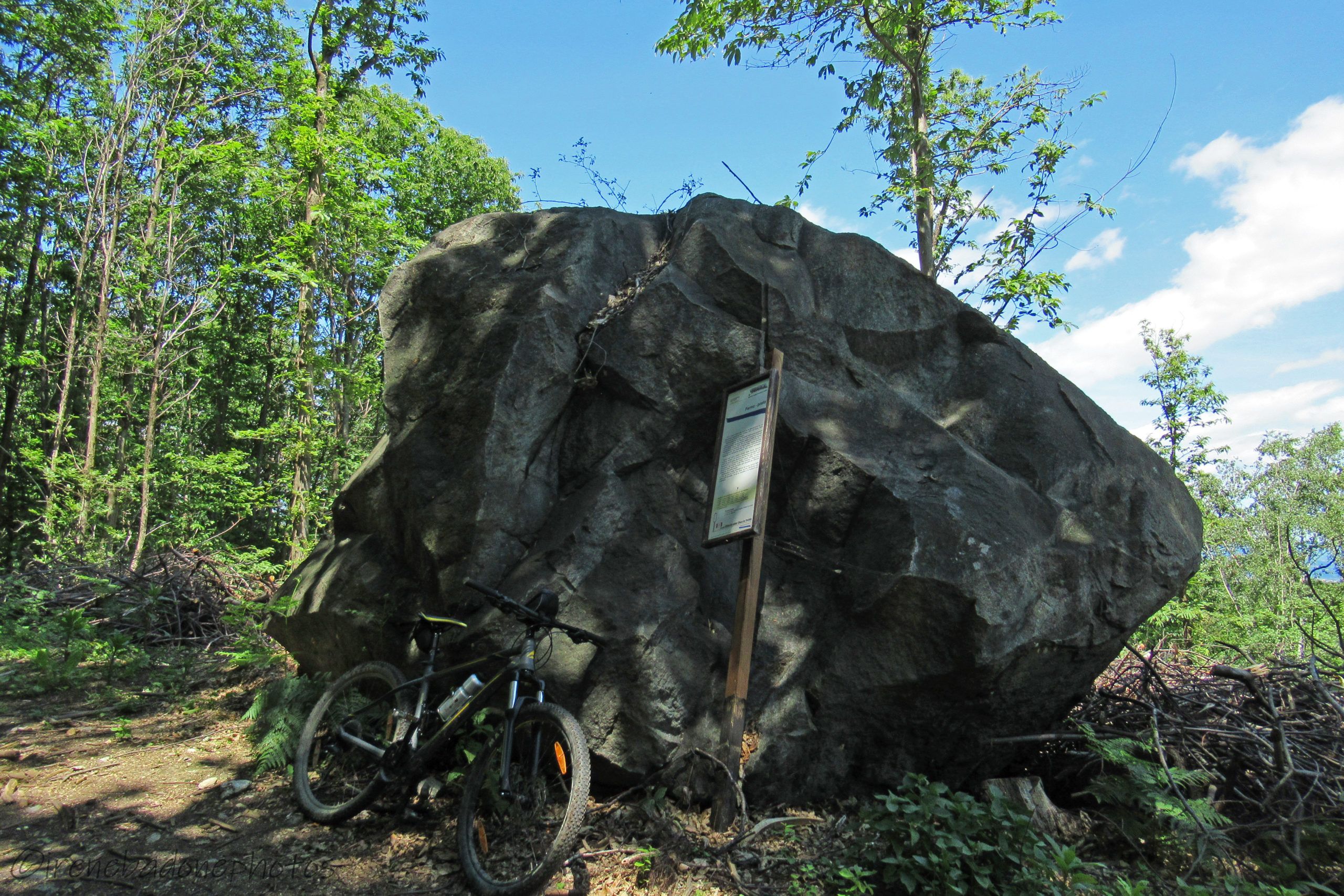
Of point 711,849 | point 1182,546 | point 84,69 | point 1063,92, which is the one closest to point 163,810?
Answer: point 711,849

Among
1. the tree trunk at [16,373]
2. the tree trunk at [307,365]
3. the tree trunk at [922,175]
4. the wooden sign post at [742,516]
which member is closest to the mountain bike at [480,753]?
the wooden sign post at [742,516]

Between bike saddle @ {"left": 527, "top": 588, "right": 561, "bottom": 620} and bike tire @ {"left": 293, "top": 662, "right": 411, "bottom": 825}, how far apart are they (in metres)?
1.08

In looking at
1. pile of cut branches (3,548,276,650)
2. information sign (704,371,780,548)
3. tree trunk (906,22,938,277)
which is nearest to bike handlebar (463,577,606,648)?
information sign (704,371,780,548)

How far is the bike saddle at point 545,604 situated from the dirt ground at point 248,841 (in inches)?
48.8

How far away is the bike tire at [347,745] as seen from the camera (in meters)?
4.18

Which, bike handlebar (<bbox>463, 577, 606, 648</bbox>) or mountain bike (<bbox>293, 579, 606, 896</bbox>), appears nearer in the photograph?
mountain bike (<bbox>293, 579, 606, 896</bbox>)

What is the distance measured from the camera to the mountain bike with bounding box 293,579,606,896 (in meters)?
3.47

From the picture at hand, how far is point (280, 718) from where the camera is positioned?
16.1 feet

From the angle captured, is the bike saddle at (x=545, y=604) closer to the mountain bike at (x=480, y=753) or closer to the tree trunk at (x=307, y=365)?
the mountain bike at (x=480, y=753)

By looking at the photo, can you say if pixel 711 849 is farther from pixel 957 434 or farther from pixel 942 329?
pixel 942 329

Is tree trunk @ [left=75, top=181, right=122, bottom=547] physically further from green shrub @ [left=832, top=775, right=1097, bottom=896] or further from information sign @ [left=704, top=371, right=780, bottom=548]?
green shrub @ [left=832, top=775, right=1097, bottom=896]

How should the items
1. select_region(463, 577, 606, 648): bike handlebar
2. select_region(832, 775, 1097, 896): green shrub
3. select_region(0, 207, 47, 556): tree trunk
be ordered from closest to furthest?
select_region(832, 775, 1097, 896): green shrub, select_region(463, 577, 606, 648): bike handlebar, select_region(0, 207, 47, 556): tree trunk

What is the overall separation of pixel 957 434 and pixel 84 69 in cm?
2053

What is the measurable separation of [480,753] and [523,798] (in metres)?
0.34
